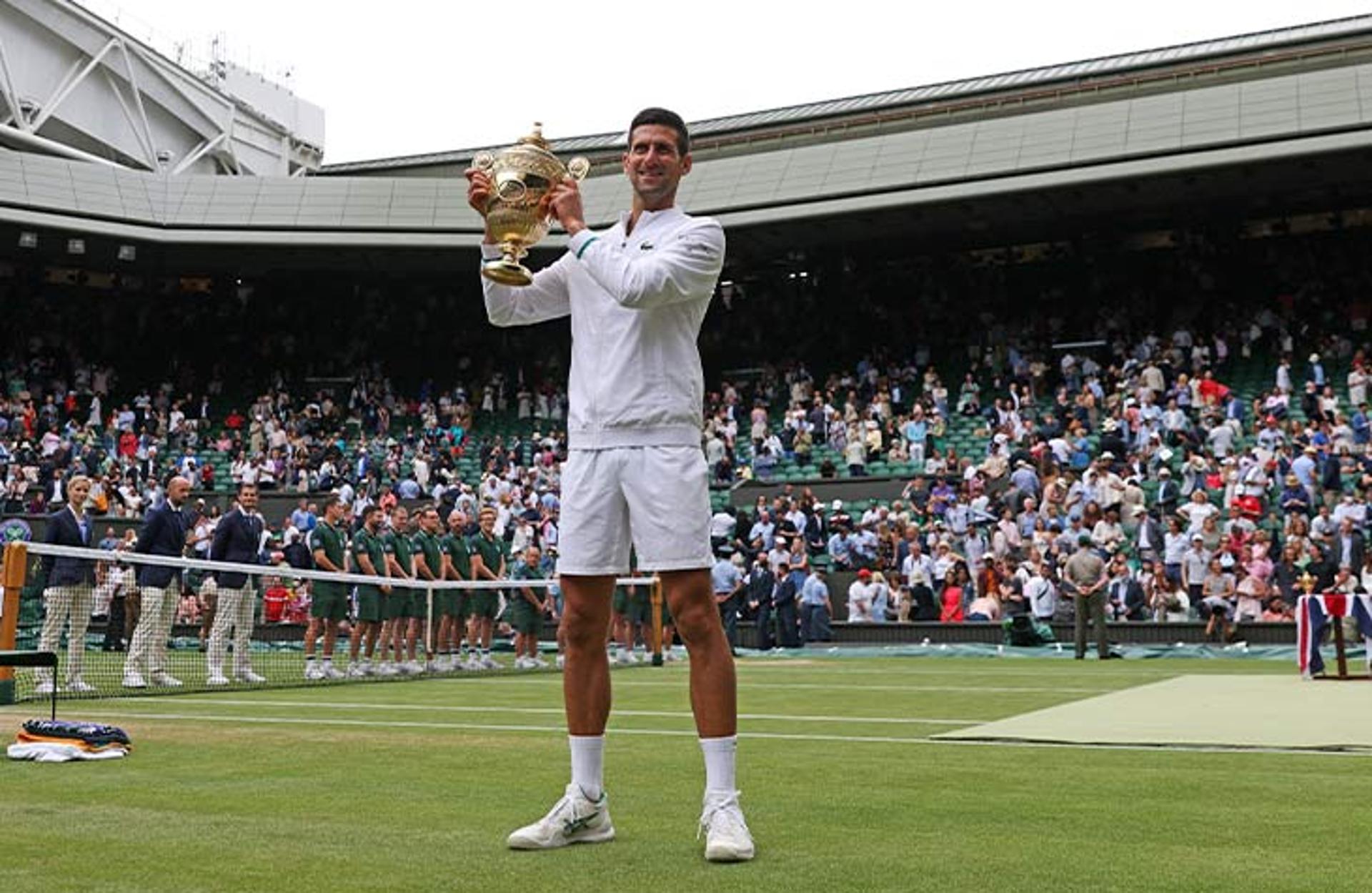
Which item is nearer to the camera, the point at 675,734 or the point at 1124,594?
the point at 675,734

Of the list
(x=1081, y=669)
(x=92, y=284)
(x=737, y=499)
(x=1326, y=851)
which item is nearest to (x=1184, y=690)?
(x=1081, y=669)

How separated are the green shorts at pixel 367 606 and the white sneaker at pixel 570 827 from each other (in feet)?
41.3

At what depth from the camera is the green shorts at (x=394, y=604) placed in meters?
17.0

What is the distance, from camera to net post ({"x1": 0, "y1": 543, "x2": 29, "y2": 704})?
10516 millimetres

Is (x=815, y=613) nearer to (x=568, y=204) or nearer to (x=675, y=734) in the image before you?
(x=675, y=734)

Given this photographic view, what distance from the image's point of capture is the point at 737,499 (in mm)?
29594

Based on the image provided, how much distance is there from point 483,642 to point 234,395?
24.6 meters

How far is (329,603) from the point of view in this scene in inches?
642

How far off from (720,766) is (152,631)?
35.8ft

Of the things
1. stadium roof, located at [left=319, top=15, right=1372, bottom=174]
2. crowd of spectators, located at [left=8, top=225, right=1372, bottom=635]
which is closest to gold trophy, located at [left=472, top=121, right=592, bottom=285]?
crowd of spectators, located at [left=8, top=225, right=1372, bottom=635]

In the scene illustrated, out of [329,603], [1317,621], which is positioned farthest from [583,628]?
[329,603]

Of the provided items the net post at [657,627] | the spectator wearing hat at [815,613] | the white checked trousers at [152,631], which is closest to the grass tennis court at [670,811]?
the white checked trousers at [152,631]

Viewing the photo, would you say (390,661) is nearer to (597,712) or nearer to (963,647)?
(963,647)

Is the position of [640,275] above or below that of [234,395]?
below
